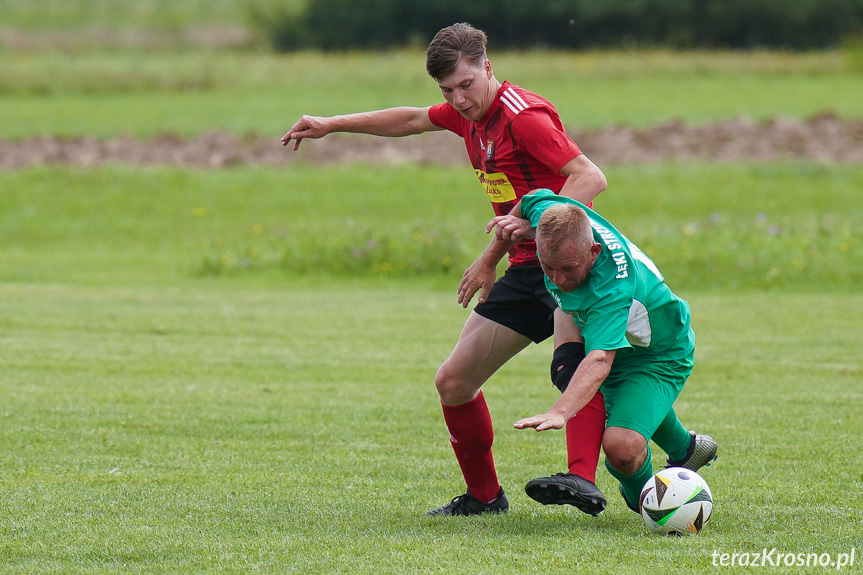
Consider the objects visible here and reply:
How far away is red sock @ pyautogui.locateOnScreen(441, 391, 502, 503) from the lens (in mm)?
5625

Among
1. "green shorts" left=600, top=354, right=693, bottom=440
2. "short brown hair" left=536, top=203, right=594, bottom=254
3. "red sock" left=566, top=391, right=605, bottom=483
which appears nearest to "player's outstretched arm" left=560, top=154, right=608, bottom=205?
"short brown hair" left=536, top=203, right=594, bottom=254

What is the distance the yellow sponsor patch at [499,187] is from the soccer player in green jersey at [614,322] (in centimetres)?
34

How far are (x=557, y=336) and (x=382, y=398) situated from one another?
142 inches

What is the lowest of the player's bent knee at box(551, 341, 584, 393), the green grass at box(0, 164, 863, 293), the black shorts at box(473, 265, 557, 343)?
the green grass at box(0, 164, 863, 293)

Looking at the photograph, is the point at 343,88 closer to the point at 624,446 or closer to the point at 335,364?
the point at 335,364

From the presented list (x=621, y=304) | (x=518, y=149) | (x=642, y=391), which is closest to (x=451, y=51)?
(x=518, y=149)

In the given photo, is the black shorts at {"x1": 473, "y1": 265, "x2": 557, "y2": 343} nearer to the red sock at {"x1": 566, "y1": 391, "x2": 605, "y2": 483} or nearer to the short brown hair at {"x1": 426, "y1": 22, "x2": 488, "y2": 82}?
the red sock at {"x1": 566, "y1": 391, "x2": 605, "y2": 483}

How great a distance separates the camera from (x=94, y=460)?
6.47 m

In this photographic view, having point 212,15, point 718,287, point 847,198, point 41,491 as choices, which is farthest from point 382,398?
point 212,15

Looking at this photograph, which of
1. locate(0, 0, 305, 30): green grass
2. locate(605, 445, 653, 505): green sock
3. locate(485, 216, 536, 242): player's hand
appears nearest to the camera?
locate(485, 216, 536, 242): player's hand

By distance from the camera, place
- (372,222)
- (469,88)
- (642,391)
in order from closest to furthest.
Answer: (642,391)
(469,88)
(372,222)

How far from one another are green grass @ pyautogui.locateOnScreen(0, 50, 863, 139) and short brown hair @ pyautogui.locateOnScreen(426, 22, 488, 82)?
2127 centimetres

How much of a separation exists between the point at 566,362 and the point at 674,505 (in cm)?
81

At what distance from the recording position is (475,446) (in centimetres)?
563
